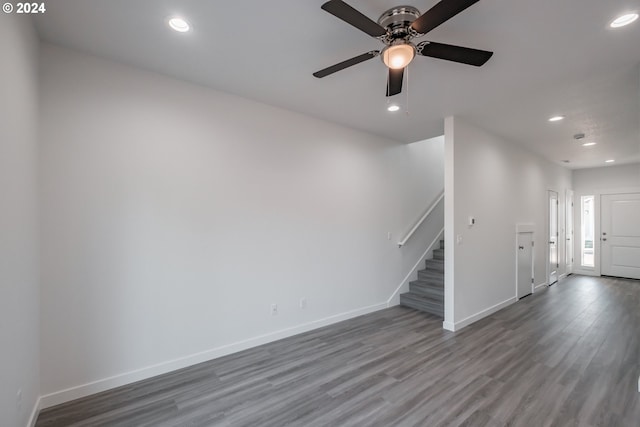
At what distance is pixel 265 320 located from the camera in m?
3.36

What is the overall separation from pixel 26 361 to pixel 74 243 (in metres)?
0.86

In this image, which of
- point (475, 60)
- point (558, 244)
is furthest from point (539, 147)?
point (475, 60)

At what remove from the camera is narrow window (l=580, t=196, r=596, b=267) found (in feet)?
24.8

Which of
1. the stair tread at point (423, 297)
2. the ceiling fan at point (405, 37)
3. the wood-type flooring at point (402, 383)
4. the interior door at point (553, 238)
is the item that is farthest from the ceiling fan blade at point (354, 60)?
the interior door at point (553, 238)

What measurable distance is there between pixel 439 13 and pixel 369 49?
0.87 meters

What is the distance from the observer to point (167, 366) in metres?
2.71

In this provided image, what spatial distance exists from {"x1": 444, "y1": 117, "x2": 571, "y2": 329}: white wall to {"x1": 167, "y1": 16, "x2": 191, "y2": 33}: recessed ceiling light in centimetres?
324

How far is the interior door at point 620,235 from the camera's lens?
6785 mm

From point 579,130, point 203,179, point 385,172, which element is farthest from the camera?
point 385,172

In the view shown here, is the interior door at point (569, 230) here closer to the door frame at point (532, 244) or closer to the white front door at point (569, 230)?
the white front door at point (569, 230)

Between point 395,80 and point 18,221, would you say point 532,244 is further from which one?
point 18,221

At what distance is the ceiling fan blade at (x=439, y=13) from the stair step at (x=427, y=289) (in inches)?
154

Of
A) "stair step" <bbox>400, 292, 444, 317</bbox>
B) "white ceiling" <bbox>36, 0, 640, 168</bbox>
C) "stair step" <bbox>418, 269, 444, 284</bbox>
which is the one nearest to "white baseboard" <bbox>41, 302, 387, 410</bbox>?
"stair step" <bbox>400, 292, 444, 317</bbox>

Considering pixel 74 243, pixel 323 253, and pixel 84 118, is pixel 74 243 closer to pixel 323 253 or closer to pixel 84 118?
pixel 84 118
